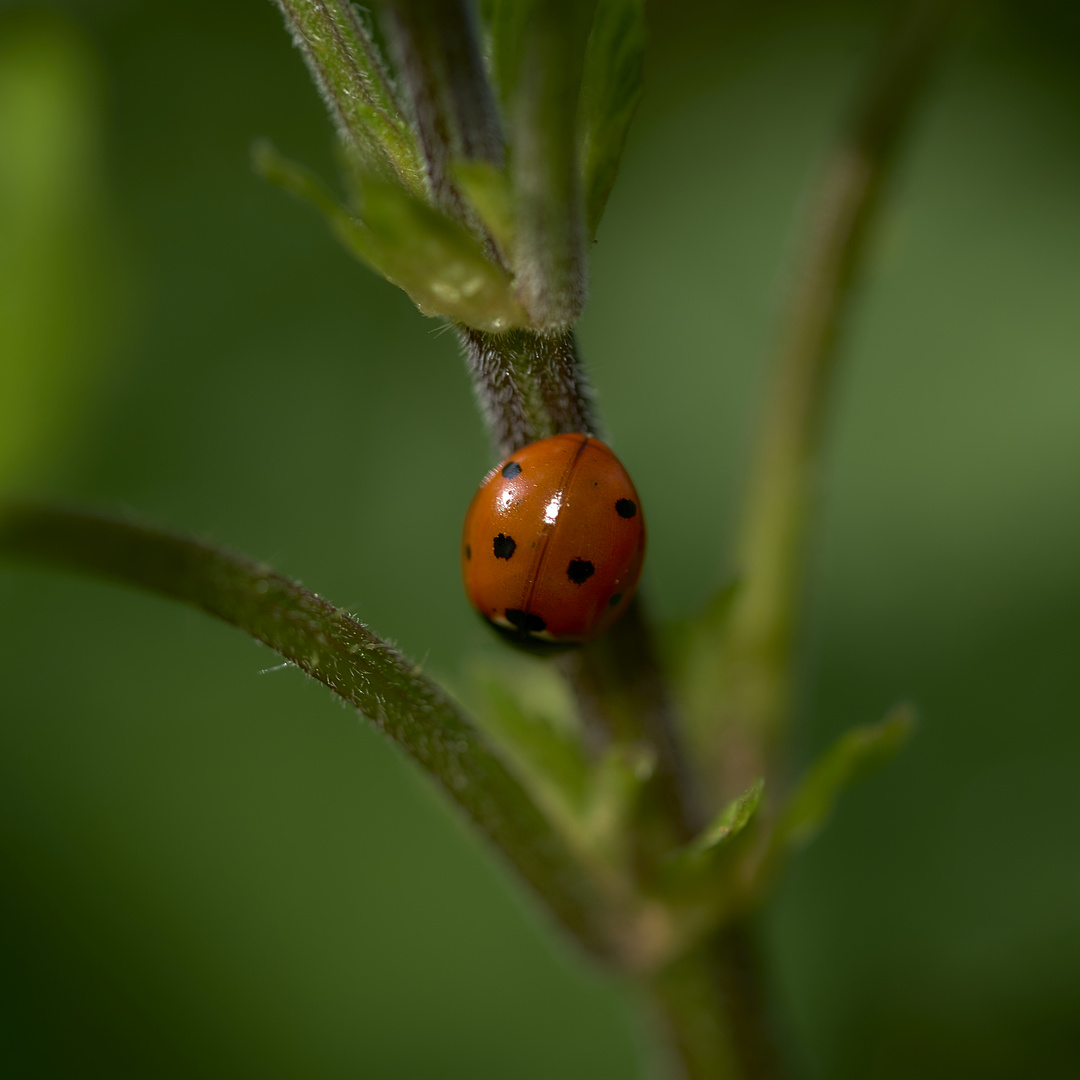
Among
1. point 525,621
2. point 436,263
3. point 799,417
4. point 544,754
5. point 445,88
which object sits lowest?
point 544,754

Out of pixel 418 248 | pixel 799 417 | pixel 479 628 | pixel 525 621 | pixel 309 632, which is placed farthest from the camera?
pixel 479 628

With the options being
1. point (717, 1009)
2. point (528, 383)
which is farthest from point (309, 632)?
point (717, 1009)

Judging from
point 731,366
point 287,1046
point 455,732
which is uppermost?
point 731,366

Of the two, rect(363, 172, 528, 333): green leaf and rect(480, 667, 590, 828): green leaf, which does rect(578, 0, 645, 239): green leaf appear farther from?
rect(480, 667, 590, 828): green leaf

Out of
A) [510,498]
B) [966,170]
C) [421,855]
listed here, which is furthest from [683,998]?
[966,170]

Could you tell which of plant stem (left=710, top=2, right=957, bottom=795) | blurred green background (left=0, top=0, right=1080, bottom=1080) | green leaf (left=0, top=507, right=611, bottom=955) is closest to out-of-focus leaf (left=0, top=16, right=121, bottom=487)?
green leaf (left=0, top=507, right=611, bottom=955)

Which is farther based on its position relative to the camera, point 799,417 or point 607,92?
point 799,417

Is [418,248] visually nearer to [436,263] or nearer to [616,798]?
[436,263]

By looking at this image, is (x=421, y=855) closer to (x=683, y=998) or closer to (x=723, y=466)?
(x=723, y=466)
